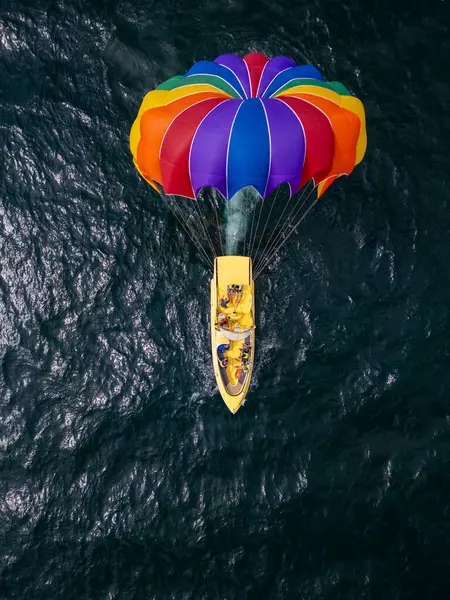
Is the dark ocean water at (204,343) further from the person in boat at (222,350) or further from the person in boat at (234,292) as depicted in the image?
the person in boat at (234,292)

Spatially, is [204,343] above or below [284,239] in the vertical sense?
below

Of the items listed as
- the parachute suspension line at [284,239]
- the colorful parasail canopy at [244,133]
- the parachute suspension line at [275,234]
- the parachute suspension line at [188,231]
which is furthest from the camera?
the parachute suspension line at [188,231]

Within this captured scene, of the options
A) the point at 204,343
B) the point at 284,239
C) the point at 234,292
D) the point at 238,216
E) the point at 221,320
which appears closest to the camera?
the point at 221,320

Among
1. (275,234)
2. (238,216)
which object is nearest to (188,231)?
(238,216)

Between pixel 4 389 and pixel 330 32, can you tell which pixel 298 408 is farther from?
pixel 330 32

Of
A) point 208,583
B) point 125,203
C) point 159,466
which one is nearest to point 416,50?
point 125,203

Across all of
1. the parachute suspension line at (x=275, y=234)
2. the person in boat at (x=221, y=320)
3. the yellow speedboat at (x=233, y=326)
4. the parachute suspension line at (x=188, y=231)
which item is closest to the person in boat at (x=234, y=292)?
the yellow speedboat at (x=233, y=326)

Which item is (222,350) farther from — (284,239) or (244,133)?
(244,133)
